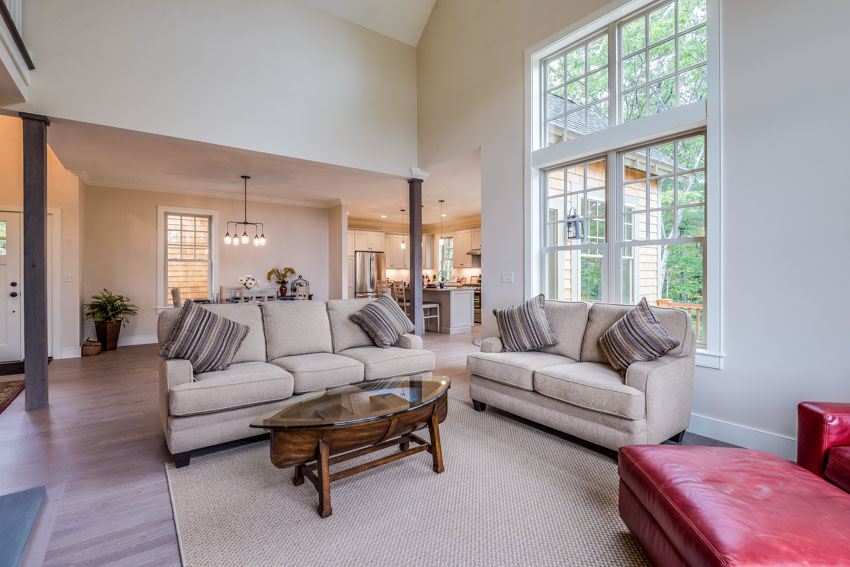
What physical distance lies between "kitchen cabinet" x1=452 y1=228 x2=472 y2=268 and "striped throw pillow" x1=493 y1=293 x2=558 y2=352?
716 centimetres

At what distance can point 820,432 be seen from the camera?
1728 mm

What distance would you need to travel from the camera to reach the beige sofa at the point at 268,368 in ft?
8.05

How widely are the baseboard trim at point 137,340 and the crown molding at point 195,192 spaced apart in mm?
2435

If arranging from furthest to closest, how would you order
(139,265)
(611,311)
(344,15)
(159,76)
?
1. (139,265)
2. (344,15)
3. (159,76)
4. (611,311)

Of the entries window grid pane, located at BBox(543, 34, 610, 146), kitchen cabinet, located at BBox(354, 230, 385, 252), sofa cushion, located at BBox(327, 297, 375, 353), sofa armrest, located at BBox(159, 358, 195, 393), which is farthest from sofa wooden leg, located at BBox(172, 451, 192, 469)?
kitchen cabinet, located at BBox(354, 230, 385, 252)

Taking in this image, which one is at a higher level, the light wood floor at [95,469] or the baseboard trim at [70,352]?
the baseboard trim at [70,352]

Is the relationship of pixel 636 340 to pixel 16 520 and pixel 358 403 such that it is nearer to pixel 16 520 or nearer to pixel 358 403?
pixel 358 403

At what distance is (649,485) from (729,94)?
2.77 m

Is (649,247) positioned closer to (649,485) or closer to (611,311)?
(611,311)

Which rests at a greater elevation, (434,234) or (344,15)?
(344,15)

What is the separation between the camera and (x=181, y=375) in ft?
8.29

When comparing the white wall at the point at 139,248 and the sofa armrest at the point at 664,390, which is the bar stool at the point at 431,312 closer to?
the white wall at the point at 139,248

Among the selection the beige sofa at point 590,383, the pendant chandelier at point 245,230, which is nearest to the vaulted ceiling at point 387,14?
the pendant chandelier at point 245,230

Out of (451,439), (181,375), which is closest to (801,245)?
(451,439)
